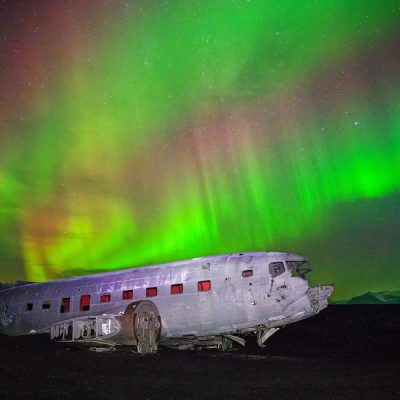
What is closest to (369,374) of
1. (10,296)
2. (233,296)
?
(233,296)

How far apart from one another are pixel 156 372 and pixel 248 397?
17.6 ft

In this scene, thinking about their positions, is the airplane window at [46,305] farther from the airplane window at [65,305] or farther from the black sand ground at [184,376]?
the black sand ground at [184,376]

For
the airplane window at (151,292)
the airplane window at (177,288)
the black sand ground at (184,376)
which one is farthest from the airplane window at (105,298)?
the airplane window at (177,288)

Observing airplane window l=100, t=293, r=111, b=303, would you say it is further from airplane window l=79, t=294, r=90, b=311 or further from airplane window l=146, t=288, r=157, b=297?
airplane window l=146, t=288, r=157, b=297

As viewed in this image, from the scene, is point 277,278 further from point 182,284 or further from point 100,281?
point 100,281

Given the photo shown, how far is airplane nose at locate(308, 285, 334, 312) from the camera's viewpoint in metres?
21.8

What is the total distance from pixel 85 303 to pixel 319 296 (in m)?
13.8

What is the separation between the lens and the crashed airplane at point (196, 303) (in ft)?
71.7

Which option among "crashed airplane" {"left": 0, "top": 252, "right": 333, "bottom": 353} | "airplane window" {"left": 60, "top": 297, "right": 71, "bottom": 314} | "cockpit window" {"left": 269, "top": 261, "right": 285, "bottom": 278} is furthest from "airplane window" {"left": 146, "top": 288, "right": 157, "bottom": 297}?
"cockpit window" {"left": 269, "top": 261, "right": 285, "bottom": 278}

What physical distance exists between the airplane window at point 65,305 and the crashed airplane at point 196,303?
911 mm

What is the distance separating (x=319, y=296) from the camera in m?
22.1

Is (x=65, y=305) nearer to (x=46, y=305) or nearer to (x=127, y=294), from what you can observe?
(x=46, y=305)

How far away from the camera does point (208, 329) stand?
22578 millimetres

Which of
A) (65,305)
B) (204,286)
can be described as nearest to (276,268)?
(204,286)
